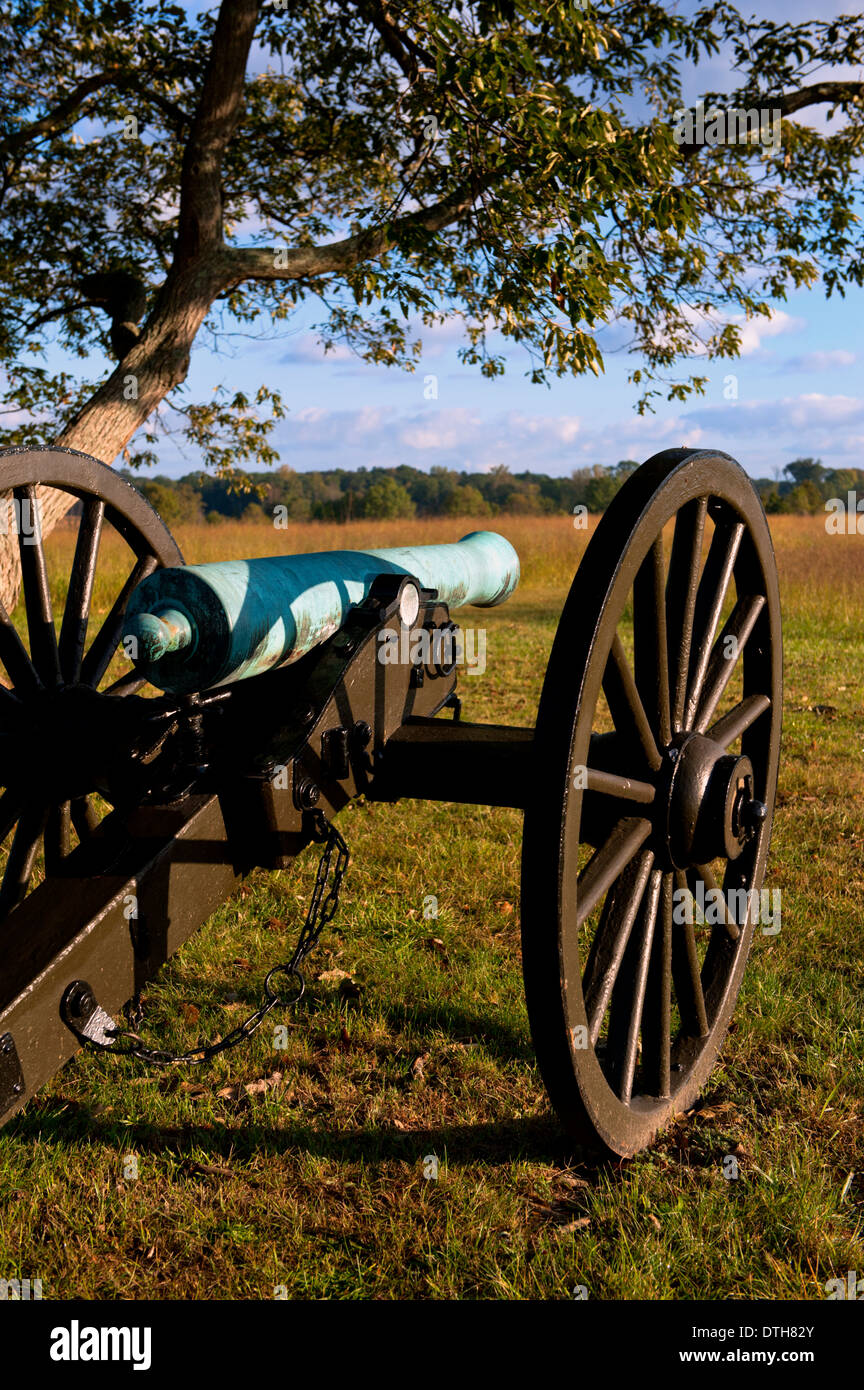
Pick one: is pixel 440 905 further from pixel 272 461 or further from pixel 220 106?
pixel 272 461

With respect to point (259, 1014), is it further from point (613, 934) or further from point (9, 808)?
point (9, 808)

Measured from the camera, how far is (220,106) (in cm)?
705

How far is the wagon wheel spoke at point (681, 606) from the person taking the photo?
2.41 meters

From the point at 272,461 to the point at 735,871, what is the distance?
763 centimetres

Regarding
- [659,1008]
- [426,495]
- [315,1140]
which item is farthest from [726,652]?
[426,495]

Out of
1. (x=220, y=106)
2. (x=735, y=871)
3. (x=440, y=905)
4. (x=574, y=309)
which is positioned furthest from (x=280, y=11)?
(x=735, y=871)

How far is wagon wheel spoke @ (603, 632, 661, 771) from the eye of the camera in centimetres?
208

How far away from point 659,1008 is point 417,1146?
2.30 feet

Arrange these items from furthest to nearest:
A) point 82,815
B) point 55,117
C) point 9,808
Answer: point 55,117 → point 82,815 → point 9,808

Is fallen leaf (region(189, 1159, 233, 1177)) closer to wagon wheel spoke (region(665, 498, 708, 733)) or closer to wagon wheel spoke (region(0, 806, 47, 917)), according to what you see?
wagon wheel spoke (region(0, 806, 47, 917))

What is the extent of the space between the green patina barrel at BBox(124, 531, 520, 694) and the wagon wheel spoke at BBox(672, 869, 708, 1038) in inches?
42.0

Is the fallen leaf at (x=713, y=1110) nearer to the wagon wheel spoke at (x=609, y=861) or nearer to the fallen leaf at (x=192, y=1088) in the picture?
the wagon wheel spoke at (x=609, y=861)

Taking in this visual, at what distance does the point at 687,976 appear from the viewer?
2.57 metres

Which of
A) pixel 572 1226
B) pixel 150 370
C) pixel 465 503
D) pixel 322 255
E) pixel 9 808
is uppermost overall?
pixel 465 503
